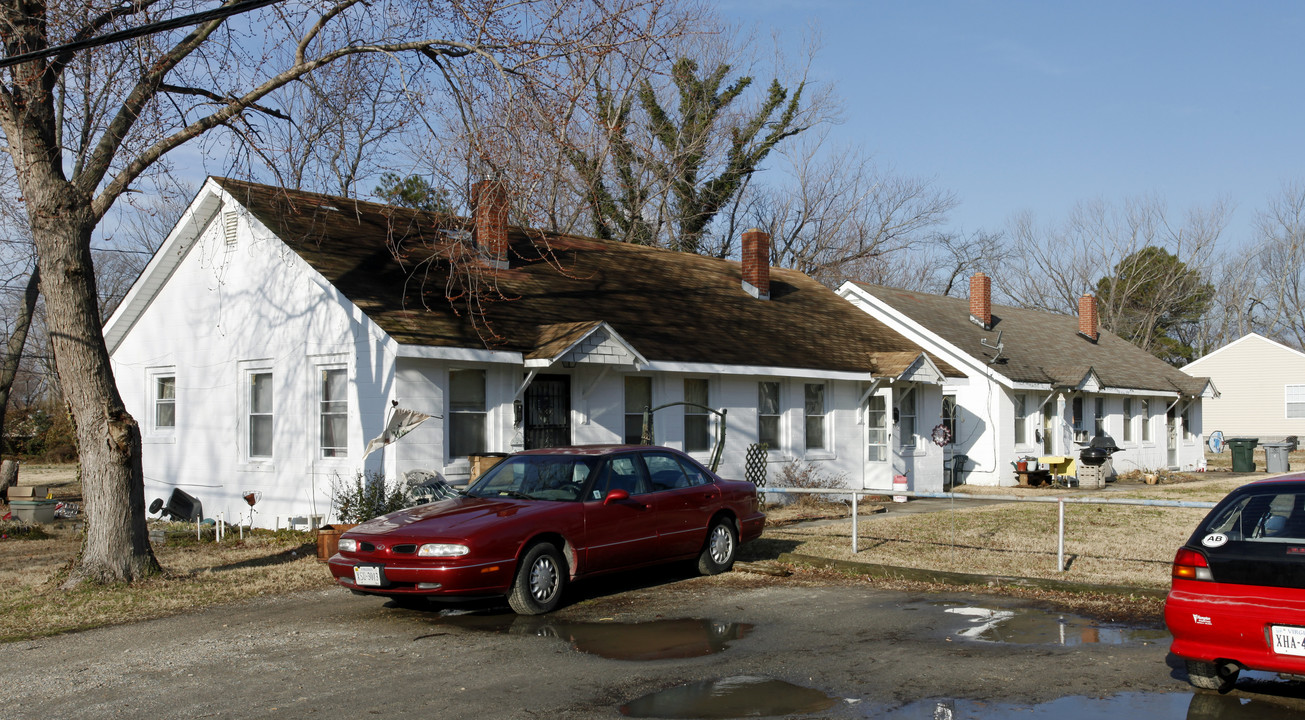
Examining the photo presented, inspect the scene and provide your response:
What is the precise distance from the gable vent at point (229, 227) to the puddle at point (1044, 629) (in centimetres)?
1305

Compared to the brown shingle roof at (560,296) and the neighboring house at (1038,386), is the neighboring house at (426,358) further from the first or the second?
the neighboring house at (1038,386)

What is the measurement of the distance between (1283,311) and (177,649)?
224 feet

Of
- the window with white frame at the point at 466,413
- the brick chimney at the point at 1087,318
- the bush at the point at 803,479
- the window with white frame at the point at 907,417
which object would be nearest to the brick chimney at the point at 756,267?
the window with white frame at the point at 907,417

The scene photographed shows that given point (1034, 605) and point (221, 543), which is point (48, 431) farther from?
point (1034, 605)

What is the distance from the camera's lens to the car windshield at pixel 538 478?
10.4 metres

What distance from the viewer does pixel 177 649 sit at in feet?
27.9

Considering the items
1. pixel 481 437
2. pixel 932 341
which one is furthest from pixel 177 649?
pixel 932 341

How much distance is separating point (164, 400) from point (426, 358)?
23.5 feet

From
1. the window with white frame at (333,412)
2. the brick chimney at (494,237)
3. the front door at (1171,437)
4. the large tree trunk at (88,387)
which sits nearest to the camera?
the large tree trunk at (88,387)

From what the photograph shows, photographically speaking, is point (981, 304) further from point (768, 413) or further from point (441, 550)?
point (441, 550)

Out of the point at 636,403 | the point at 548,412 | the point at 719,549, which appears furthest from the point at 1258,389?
the point at 719,549

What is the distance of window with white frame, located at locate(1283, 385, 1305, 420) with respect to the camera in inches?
1874

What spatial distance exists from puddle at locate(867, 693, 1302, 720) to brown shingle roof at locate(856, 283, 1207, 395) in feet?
70.3

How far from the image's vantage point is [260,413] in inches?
676
